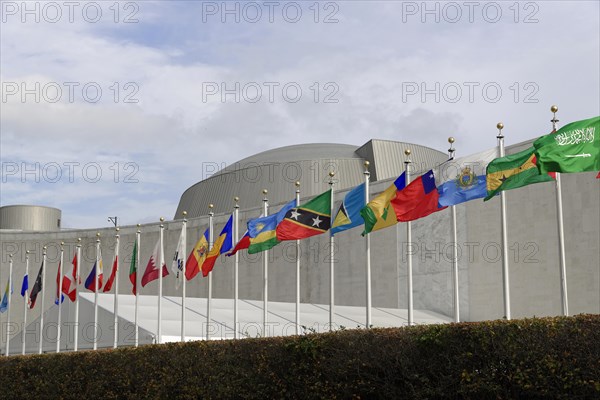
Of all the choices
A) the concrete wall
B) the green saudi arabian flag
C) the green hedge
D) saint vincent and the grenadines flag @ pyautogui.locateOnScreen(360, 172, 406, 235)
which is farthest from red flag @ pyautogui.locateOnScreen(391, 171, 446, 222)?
the concrete wall

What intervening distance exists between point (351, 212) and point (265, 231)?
3.50 meters

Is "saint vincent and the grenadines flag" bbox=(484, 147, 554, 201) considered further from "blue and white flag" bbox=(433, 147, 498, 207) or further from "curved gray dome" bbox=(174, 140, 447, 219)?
"curved gray dome" bbox=(174, 140, 447, 219)

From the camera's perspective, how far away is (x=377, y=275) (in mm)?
44688

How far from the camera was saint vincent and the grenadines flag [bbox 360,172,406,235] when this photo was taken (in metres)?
21.4

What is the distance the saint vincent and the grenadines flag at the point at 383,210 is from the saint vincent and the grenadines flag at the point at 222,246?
5.85 metres

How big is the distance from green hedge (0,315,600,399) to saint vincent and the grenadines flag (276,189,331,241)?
5.10 metres

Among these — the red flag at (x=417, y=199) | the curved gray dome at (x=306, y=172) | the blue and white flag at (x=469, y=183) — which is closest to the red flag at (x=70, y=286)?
the red flag at (x=417, y=199)

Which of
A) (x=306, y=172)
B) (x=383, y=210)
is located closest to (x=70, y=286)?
(x=383, y=210)

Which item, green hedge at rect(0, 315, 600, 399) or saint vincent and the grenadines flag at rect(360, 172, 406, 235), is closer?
green hedge at rect(0, 315, 600, 399)

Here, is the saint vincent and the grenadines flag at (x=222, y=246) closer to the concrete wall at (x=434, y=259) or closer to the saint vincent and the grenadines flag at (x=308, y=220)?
the saint vincent and the grenadines flag at (x=308, y=220)

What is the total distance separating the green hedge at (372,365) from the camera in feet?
45.8

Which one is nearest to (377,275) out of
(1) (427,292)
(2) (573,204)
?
(1) (427,292)

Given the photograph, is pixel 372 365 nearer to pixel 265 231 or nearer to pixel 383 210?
pixel 383 210

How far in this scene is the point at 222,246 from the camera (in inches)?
1054
